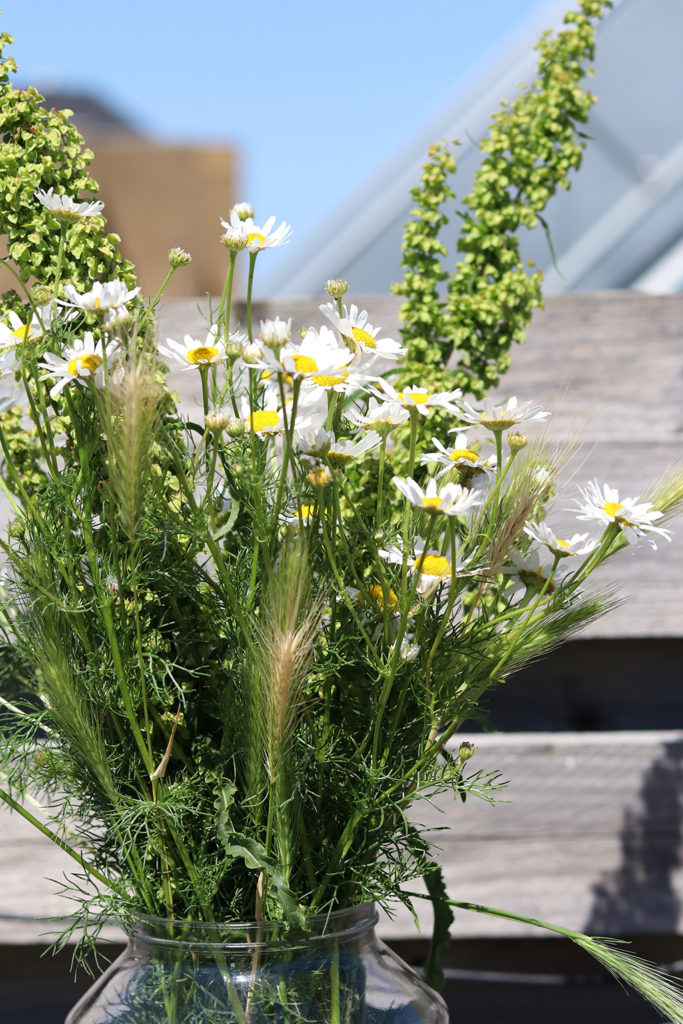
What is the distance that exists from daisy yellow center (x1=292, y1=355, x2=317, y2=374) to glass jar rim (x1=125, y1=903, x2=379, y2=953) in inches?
8.5

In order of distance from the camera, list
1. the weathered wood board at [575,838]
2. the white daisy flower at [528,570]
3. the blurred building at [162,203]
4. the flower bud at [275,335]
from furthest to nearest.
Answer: the blurred building at [162,203] < the weathered wood board at [575,838] < the white daisy flower at [528,570] < the flower bud at [275,335]

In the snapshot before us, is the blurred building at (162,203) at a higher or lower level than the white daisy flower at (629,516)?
higher

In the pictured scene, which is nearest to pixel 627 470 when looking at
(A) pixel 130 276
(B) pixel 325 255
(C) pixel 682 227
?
(A) pixel 130 276

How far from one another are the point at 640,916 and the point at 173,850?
1.87 ft

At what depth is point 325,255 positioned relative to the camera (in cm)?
188

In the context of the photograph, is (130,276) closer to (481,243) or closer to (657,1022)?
(481,243)

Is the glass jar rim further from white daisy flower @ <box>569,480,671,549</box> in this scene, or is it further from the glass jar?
white daisy flower @ <box>569,480,671,549</box>

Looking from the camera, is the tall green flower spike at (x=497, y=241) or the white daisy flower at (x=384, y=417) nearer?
the white daisy flower at (x=384, y=417)

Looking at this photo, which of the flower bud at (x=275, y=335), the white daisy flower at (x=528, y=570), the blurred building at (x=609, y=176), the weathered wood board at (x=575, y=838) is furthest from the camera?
the blurred building at (x=609, y=176)

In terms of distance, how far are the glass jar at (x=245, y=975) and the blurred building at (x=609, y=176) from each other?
128 cm

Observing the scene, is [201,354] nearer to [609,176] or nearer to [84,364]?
[84,364]

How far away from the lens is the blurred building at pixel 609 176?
5.25 ft

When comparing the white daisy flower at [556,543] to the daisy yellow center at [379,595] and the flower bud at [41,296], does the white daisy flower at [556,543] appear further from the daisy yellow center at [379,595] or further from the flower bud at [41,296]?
the flower bud at [41,296]

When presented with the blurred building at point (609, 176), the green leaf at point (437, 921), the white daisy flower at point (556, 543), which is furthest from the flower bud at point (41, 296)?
the blurred building at point (609, 176)
